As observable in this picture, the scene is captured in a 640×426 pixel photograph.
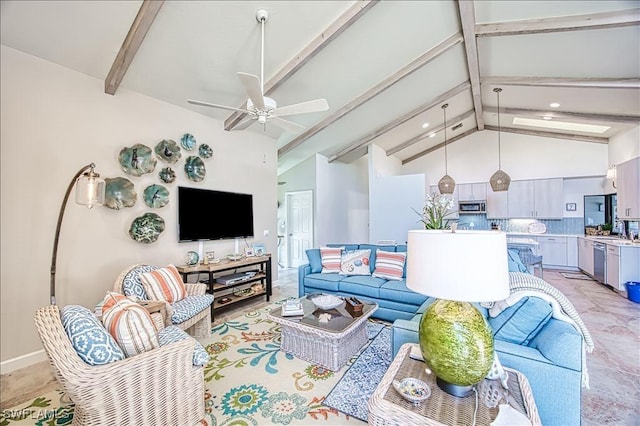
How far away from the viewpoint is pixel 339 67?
3.92m

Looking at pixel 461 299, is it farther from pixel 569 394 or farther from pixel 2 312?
pixel 2 312

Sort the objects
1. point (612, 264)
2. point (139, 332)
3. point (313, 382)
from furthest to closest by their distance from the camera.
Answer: point (612, 264)
point (313, 382)
point (139, 332)

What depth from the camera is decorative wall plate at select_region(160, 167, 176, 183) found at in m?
3.80

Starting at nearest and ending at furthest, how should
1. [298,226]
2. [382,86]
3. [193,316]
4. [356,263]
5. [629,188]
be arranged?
[193,316]
[356,263]
[382,86]
[629,188]
[298,226]

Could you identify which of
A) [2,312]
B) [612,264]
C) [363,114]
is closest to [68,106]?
[2,312]

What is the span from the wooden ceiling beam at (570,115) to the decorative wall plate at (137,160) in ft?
22.5

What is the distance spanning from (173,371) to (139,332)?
0.33 metres

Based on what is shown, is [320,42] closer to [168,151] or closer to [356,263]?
[168,151]

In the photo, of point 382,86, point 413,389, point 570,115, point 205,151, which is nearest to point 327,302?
point 413,389

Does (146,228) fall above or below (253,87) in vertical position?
below

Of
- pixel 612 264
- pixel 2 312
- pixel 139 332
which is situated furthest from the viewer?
pixel 612 264

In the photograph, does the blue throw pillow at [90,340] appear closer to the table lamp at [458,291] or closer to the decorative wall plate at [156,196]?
the table lamp at [458,291]

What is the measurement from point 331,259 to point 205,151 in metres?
2.61

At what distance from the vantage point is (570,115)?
212 inches
